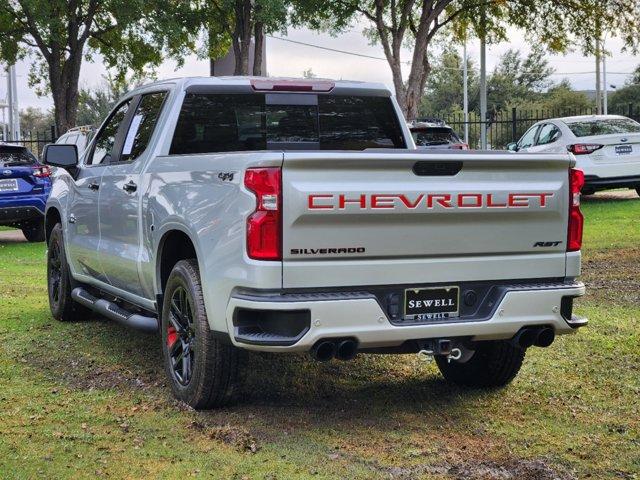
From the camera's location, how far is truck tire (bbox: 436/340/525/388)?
5848mm

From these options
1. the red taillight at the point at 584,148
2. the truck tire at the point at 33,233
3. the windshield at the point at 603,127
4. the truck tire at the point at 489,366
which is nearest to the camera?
the truck tire at the point at 489,366

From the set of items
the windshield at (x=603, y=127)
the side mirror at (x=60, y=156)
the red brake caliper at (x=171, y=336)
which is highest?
the windshield at (x=603, y=127)

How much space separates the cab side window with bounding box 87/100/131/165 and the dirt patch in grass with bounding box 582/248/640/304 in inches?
186

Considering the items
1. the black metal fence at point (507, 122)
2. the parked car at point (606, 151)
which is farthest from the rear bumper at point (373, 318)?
the black metal fence at point (507, 122)

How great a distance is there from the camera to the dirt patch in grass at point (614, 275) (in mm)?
9022

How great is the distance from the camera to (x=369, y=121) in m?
6.82

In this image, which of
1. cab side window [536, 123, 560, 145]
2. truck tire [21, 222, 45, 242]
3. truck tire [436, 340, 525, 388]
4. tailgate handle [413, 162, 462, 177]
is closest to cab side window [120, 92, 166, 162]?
tailgate handle [413, 162, 462, 177]

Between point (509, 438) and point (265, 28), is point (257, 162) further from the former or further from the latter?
point (265, 28)

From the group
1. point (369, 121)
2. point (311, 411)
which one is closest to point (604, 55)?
point (369, 121)

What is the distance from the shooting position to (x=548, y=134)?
18875 mm

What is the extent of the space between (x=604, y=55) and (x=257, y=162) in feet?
82.2

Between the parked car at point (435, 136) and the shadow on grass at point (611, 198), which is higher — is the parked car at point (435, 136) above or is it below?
above

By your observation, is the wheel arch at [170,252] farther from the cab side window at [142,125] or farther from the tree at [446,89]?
the tree at [446,89]

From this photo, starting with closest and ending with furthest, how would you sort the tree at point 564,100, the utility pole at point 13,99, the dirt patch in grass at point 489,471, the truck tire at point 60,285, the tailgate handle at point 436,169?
the dirt patch in grass at point 489,471 < the tailgate handle at point 436,169 < the truck tire at point 60,285 < the utility pole at point 13,99 < the tree at point 564,100
